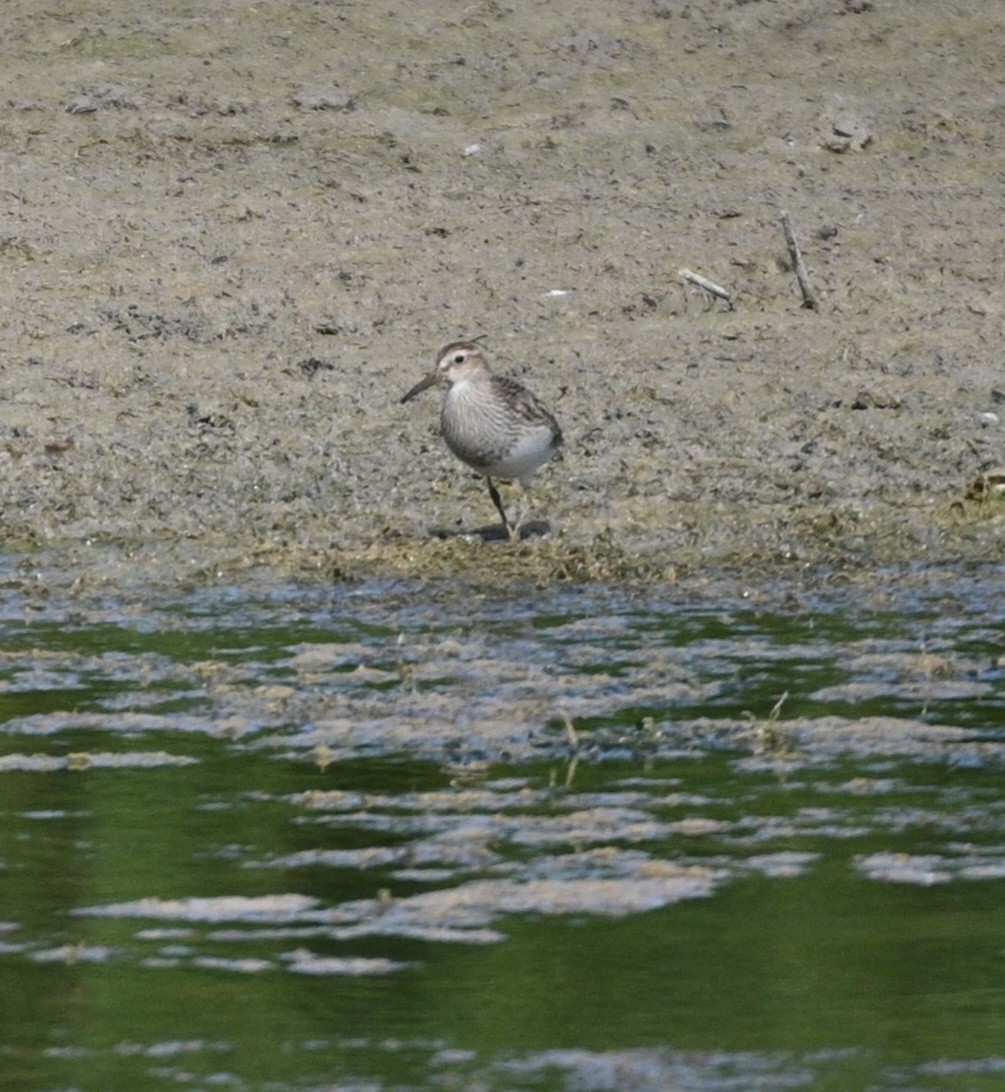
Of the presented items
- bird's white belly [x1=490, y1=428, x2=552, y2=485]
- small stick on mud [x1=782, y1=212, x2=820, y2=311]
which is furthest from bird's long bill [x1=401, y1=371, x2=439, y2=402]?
small stick on mud [x1=782, y1=212, x2=820, y2=311]

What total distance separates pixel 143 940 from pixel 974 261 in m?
9.32

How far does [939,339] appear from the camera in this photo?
13117 millimetres

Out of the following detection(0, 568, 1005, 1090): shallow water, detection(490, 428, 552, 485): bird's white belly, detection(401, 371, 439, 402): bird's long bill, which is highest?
Result: detection(401, 371, 439, 402): bird's long bill

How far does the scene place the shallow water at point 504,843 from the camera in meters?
5.06

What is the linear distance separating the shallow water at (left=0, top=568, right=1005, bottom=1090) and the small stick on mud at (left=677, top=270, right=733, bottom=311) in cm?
394

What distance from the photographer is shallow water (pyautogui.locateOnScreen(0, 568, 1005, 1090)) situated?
5.06 metres

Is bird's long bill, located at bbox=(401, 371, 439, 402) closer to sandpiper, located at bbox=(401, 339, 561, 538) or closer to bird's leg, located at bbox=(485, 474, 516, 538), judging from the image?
sandpiper, located at bbox=(401, 339, 561, 538)

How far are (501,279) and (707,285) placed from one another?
1183 mm

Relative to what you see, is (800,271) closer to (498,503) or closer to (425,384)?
(425,384)

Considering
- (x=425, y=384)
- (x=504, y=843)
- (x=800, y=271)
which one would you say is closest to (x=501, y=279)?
(x=800, y=271)

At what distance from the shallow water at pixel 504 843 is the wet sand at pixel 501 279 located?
130cm

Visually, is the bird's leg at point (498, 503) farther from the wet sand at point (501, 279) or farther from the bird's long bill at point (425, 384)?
the bird's long bill at point (425, 384)

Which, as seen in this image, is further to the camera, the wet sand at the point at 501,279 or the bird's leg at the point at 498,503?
the wet sand at the point at 501,279

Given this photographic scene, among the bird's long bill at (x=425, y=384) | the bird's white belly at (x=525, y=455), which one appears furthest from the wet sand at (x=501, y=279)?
the bird's long bill at (x=425, y=384)
